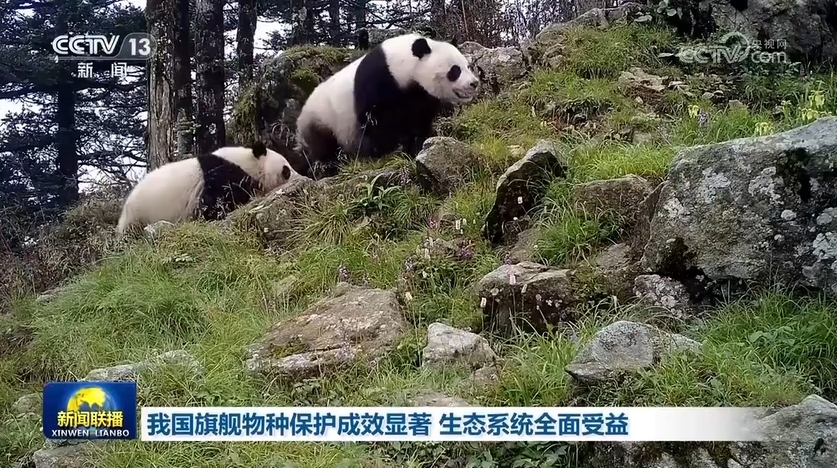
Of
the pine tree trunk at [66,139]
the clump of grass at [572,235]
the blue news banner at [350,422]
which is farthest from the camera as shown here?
the clump of grass at [572,235]

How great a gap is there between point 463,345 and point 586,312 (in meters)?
0.32

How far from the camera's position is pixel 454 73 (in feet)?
10.3

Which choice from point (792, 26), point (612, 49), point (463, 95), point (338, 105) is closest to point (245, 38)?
point (338, 105)

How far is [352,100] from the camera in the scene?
3.23m

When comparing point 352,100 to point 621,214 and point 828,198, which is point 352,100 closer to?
point 621,214

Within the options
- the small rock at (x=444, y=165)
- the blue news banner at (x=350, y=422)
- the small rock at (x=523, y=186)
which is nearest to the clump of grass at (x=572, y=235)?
the small rock at (x=523, y=186)

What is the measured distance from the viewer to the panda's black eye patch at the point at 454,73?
3.12 m

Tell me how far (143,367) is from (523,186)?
1199 millimetres

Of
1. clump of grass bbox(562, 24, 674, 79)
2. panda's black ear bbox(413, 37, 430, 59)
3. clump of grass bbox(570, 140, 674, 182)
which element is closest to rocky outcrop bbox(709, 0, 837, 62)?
clump of grass bbox(562, 24, 674, 79)

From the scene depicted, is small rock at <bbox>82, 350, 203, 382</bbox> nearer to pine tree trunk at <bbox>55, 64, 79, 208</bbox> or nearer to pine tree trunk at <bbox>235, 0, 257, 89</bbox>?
pine tree trunk at <bbox>55, 64, 79, 208</bbox>

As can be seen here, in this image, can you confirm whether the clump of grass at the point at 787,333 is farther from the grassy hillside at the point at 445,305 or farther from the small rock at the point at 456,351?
the small rock at the point at 456,351

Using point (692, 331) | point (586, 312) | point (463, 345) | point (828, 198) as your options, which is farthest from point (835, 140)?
point (463, 345)
